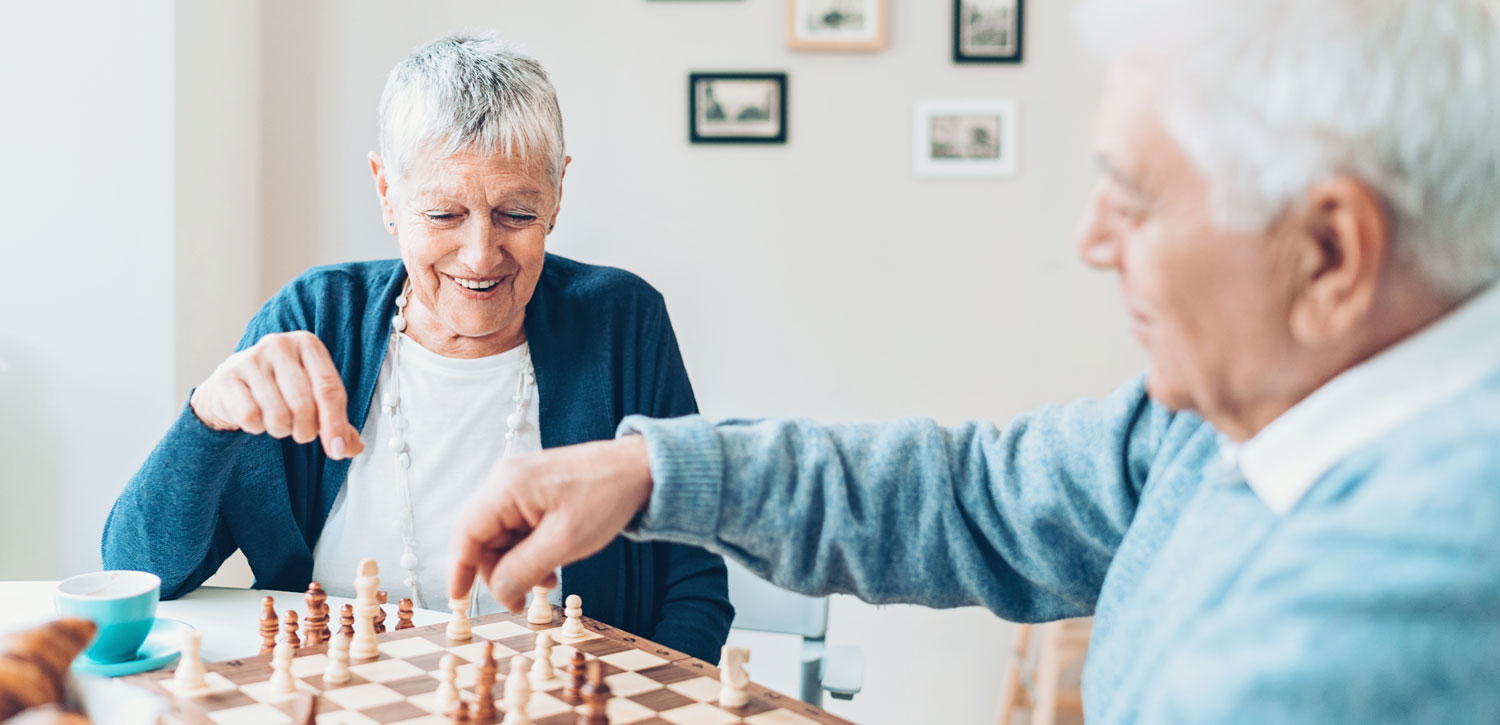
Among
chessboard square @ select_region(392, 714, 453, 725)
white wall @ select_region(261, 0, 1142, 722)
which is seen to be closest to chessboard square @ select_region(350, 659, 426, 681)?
chessboard square @ select_region(392, 714, 453, 725)

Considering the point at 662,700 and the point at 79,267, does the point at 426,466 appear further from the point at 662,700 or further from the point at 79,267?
the point at 79,267

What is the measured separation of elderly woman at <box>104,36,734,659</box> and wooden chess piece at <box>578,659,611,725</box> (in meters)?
0.54

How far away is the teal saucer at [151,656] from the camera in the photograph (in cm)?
112

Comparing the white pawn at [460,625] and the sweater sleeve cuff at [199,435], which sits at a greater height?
the sweater sleeve cuff at [199,435]

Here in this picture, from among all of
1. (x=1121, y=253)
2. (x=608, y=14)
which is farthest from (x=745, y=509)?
(x=608, y=14)

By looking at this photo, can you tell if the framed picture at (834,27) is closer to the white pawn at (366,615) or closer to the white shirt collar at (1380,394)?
the white pawn at (366,615)

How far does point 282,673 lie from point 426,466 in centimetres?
69

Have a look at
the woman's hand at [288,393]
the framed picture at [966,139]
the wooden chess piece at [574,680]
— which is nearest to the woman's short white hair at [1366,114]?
the wooden chess piece at [574,680]

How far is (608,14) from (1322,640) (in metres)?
2.37

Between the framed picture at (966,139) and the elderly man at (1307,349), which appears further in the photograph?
the framed picture at (966,139)

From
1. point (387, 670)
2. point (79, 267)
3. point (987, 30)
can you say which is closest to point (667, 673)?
point (387, 670)

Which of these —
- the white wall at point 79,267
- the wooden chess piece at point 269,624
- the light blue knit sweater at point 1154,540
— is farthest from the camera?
the white wall at point 79,267

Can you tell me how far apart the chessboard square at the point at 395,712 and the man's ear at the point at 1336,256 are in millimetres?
760

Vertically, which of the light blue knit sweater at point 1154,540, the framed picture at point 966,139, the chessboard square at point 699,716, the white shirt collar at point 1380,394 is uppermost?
the framed picture at point 966,139
